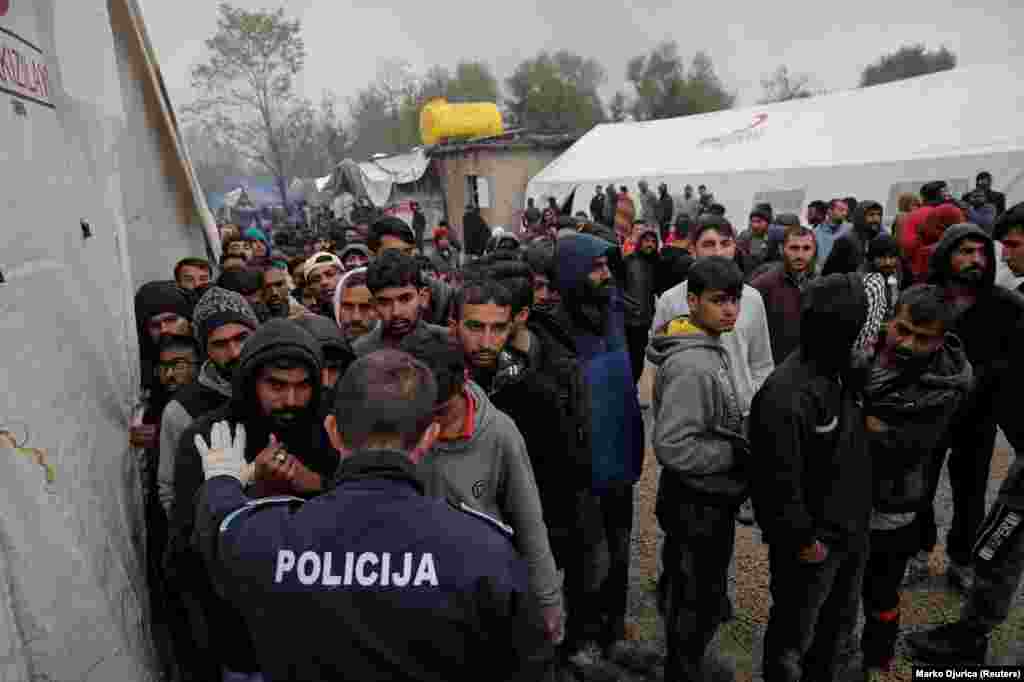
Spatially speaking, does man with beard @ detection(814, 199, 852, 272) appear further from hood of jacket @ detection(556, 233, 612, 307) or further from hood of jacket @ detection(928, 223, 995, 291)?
hood of jacket @ detection(556, 233, 612, 307)

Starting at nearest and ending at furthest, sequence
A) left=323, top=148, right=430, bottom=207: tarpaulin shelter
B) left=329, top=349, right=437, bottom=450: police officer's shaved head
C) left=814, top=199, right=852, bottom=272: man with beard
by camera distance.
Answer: left=329, top=349, right=437, bottom=450: police officer's shaved head
left=814, top=199, right=852, bottom=272: man with beard
left=323, top=148, right=430, bottom=207: tarpaulin shelter

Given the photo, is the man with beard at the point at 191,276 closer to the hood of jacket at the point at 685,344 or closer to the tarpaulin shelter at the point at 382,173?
the hood of jacket at the point at 685,344

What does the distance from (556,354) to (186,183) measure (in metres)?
5.05

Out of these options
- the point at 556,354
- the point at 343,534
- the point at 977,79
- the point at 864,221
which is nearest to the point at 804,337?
the point at 556,354

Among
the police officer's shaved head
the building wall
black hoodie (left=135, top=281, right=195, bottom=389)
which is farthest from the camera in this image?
the building wall

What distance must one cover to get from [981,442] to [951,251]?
3.72 feet

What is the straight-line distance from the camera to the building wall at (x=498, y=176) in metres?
19.6

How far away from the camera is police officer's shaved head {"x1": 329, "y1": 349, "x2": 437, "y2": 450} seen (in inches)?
53.6

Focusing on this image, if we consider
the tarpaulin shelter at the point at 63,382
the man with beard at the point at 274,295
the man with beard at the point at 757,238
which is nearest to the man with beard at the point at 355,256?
the man with beard at the point at 274,295

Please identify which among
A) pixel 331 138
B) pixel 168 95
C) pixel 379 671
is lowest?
pixel 379 671

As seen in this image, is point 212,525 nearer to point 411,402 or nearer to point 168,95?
point 411,402

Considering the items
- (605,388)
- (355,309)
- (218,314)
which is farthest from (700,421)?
(218,314)

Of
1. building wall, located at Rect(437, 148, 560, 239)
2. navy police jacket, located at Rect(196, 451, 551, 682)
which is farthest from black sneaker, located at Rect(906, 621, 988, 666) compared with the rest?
building wall, located at Rect(437, 148, 560, 239)

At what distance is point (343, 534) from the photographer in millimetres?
1212
